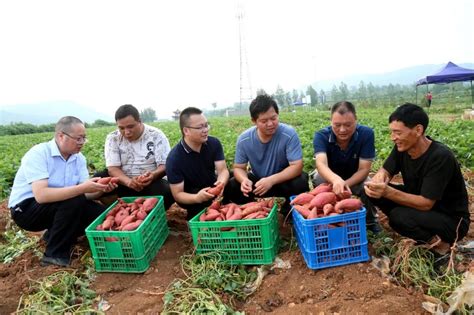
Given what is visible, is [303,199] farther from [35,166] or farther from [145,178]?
[35,166]

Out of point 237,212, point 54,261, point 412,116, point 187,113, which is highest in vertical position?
point 187,113

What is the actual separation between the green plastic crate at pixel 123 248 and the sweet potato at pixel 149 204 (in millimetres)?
140

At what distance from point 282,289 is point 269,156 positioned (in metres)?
1.42

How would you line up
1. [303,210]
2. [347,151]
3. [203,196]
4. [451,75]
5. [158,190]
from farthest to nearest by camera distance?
1. [451,75]
2. [158,190]
3. [347,151]
4. [203,196]
5. [303,210]

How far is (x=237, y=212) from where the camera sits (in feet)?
9.71

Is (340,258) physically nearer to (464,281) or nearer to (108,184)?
(464,281)

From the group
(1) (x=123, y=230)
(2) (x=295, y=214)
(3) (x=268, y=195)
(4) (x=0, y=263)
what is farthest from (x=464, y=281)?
(4) (x=0, y=263)

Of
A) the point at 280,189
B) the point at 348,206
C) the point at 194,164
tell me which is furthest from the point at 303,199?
the point at 194,164

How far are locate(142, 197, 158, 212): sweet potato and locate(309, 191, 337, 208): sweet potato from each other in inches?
59.5

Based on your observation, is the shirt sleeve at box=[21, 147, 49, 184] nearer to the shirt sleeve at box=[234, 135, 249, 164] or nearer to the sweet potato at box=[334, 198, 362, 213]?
the shirt sleeve at box=[234, 135, 249, 164]

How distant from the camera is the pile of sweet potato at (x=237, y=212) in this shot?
2.89m

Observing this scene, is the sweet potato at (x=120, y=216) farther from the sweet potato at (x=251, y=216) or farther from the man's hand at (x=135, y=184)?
the sweet potato at (x=251, y=216)

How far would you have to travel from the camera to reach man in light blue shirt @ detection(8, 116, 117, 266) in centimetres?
308

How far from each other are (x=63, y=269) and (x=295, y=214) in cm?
213
